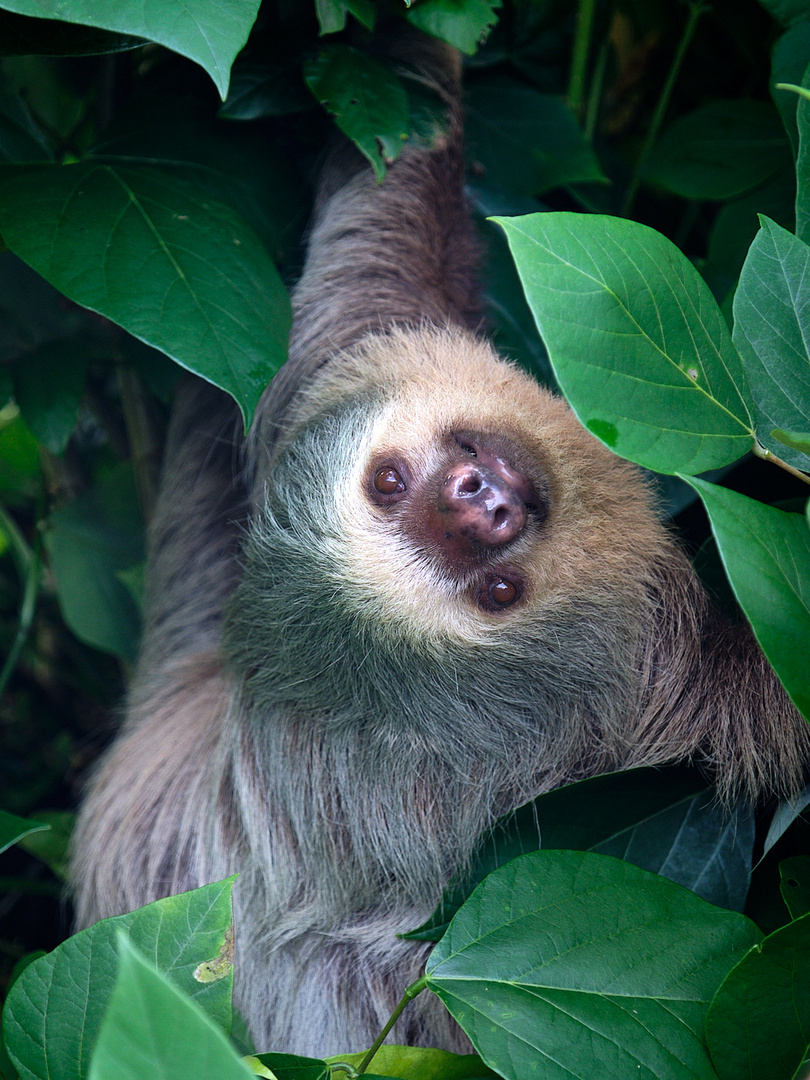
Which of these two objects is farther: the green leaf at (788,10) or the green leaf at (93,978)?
the green leaf at (788,10)

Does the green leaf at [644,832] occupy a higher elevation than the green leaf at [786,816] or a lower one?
lower

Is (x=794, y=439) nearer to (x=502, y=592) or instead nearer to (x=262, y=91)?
(x=502, y=592)

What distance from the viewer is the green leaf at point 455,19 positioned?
7.14 ft

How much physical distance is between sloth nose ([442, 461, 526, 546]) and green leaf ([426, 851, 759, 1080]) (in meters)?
0.90

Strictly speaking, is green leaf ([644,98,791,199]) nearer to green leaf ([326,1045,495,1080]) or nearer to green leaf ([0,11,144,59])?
green leaf ([0,11,144,59])

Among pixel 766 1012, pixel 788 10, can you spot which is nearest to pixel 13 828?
pixel 766 1012

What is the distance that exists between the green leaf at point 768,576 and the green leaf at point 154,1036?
0.91 m

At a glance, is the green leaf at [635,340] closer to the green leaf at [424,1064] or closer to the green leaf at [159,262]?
the green leaf at [159,262]

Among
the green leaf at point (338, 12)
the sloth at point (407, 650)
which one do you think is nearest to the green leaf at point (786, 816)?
the sloth at point (407, 650)

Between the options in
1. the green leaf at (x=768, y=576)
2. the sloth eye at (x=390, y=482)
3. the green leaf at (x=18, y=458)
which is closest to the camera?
the green leaf at (x=768, y=576)

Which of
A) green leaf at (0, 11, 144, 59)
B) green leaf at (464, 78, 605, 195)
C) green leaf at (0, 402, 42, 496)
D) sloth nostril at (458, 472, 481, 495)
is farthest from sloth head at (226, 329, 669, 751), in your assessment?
green leaf at (0, 402, 42, 496)

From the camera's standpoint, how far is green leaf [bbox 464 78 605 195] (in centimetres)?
273

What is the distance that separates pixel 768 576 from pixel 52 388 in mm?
2208

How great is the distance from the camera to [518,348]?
118 inches
